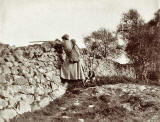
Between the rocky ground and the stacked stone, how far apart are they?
1.12 ft

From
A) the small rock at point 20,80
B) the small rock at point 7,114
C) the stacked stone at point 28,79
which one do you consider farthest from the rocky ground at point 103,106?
the small rock at point 20,80

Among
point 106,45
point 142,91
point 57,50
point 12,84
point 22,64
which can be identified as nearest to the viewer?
point 12,84

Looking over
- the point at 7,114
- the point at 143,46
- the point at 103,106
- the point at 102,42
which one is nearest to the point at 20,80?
the point at 7,114

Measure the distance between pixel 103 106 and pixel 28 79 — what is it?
2735 mm

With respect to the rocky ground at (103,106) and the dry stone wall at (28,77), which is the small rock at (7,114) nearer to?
the dry stone wall at (28,77)

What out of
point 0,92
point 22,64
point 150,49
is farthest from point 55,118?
point 150,49

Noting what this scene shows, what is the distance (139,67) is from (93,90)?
30.0ft

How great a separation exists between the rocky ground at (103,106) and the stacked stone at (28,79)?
0.34 m

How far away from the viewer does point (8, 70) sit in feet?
28.7

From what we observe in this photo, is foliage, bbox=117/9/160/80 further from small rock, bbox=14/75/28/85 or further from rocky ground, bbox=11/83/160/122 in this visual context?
small rock, bbox=14/75/28/85

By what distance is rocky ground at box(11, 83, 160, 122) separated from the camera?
26.5ft

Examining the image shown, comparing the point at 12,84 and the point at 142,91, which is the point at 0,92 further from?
the point at 142,91

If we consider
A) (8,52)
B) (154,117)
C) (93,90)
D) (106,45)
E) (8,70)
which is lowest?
(154,117)

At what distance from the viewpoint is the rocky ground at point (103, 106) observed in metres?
8.06
